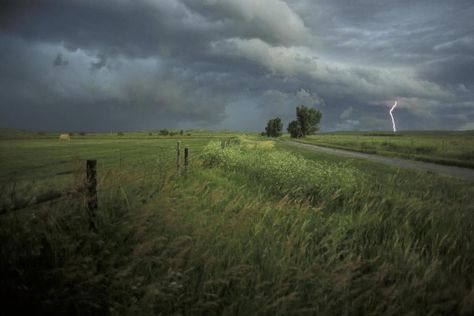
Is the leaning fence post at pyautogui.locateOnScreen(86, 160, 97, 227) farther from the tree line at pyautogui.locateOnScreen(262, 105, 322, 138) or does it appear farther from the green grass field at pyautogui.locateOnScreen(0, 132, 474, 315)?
the tree line at pyautogui.locateOnScreen(262, 105, 322, 138)

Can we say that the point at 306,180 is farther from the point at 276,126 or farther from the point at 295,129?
the point at 276,126

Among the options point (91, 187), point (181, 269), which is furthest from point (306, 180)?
point (181, 269)

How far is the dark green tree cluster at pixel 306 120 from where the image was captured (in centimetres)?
15050

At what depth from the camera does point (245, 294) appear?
4.61 metres

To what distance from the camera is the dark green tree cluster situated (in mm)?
150500

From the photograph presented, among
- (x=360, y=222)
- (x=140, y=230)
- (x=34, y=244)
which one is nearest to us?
(x=34, y=244)

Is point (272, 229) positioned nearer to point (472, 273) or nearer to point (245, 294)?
point (245, 294)

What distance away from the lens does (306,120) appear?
151250mm

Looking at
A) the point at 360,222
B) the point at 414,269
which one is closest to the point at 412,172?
the point at 360,222

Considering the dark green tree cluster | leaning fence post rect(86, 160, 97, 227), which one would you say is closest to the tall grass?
leaning fence post rect(86, 160, 97, 227)

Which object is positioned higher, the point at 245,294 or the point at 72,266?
the point at 72,266

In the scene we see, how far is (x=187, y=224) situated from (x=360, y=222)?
11.0 ft

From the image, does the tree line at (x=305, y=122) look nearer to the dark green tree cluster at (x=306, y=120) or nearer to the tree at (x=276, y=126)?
the dark green tree cluster at (x=306, y=120)

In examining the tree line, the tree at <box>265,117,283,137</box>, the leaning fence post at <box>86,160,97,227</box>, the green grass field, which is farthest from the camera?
the tree at <box>265,117,283,137</box>
